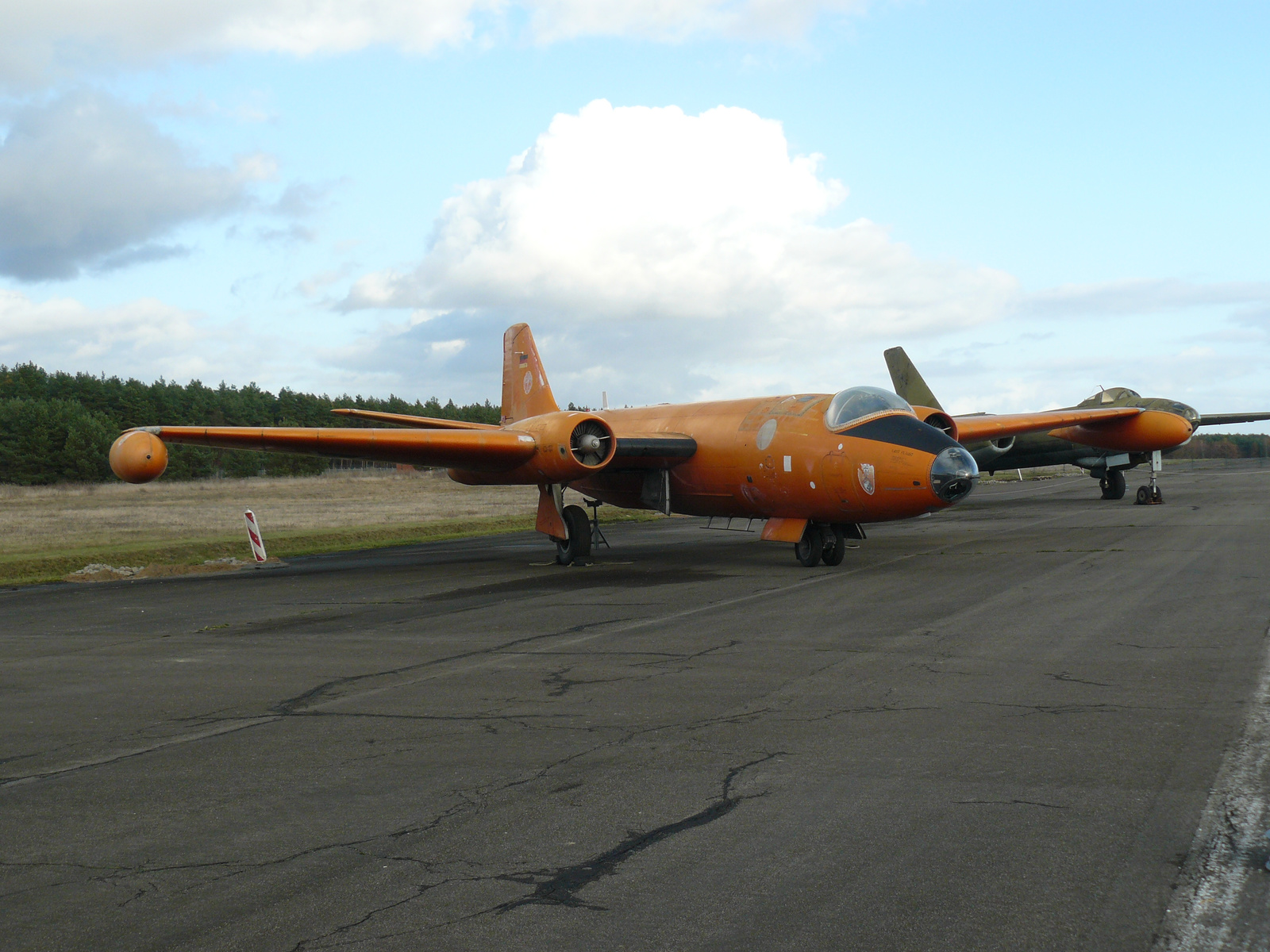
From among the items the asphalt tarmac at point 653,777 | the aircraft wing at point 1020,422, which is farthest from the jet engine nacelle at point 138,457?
the aircraft wing at point 1020,422

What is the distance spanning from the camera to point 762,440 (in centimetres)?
1798

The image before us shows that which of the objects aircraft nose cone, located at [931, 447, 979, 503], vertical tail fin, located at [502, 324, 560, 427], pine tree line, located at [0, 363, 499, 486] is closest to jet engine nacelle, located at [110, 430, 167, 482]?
vertical tail fin, located at [502, 324, 560, 427]

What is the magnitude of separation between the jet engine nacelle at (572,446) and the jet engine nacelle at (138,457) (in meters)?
6.47

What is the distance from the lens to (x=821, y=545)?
1775 centimetres

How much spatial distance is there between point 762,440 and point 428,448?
6.20 metres

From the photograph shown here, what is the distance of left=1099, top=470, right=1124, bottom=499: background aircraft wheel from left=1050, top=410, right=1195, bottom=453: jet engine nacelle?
12.2 ft

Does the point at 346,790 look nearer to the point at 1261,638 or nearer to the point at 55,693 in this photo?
the point at 55,693

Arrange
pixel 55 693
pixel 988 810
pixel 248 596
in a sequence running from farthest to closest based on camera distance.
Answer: pixel 248 596, pixel 55 693, pixel 988 810

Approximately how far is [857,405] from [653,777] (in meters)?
12.2

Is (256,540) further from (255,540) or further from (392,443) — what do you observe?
(392,443)

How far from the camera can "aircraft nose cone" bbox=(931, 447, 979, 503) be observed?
1550 centimetres

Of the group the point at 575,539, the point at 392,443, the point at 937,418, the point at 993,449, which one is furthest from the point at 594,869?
the point at 993,449

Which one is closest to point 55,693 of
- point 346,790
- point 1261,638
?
point 346,790

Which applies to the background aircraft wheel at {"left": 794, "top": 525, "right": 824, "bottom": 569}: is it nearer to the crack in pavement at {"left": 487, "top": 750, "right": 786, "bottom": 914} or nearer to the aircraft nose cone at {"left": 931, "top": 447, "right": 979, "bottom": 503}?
the aircraft nose cone at {"left": 931, "top": 447, "right": 979, "bottom": 503}
